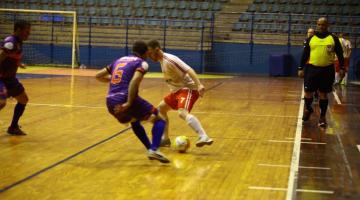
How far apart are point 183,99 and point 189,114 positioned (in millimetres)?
Result: 228

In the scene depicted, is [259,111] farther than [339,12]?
No

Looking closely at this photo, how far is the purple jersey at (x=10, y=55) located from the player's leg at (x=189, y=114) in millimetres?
2527

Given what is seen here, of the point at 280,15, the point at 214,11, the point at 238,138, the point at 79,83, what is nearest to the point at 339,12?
the point at 280,15

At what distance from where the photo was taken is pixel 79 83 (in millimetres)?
19641

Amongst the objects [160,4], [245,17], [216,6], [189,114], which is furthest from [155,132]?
[160,4]

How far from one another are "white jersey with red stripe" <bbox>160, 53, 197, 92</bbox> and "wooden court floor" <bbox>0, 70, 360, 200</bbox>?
36.1 inches

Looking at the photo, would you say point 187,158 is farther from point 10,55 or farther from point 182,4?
point 182,4

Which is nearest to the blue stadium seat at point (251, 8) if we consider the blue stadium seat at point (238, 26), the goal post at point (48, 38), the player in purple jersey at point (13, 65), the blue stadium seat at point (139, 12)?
the blue stadium seat at point (238, 26)

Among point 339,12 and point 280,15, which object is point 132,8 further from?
point 339,12

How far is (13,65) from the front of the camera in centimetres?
908

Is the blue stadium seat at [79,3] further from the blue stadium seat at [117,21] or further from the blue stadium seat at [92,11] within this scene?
the blue stadium seat at [117,21]

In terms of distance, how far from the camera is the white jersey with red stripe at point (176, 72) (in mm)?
8172

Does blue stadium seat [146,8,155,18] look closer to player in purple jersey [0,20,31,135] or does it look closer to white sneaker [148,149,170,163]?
player in purple jersey [0,20,31,135]

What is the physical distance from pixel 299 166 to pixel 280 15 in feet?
72.3
